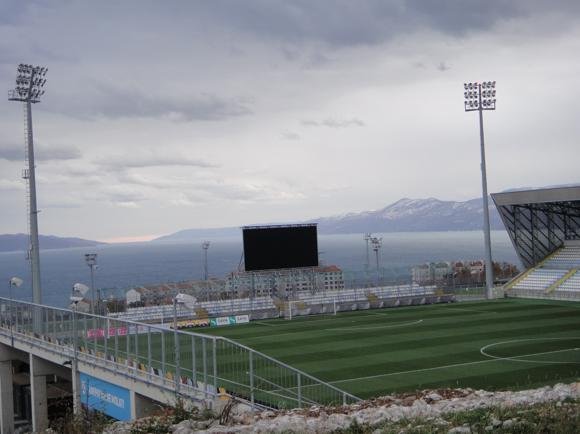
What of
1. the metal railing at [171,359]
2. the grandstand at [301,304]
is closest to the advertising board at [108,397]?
the metal railing at [171,359]

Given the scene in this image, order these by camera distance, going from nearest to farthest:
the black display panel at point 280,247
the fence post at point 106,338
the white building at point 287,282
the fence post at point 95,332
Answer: the fence post at point 106,338
the fence post at point 95,332
the black display panel at point 280,247
the white building at point 287,282

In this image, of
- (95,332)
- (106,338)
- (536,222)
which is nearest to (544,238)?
(536,222)

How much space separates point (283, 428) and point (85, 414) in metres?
4.42

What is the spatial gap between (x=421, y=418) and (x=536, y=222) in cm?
5247

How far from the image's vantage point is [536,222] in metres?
60.4

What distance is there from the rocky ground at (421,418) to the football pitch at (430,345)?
23.4 feet

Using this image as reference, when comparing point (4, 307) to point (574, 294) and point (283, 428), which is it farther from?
point (574, 294)

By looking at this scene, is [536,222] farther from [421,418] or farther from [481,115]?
[421,418]

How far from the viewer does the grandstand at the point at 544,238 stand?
5384 cm

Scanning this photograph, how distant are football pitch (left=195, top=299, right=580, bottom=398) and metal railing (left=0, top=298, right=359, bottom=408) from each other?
2.48 metres

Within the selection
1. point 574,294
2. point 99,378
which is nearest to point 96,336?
point 99,378

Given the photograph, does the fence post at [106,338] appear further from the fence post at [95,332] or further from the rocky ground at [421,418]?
the rocky ground at [421,418]

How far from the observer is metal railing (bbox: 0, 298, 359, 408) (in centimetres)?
1788

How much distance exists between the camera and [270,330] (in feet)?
138
